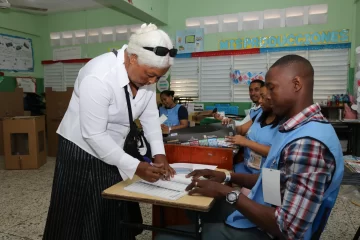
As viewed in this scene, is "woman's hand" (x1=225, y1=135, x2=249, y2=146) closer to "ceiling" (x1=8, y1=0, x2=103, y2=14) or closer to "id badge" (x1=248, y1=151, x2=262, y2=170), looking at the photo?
"id badge" (x1=248, y1=151, x2=262, y2=170)

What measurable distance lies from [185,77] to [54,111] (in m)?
2.45

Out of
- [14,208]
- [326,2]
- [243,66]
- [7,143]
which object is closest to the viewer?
[14,208]

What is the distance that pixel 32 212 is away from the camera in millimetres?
2840

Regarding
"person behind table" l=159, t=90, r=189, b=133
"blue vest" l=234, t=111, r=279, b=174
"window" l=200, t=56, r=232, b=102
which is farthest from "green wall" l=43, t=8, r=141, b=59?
"blue vest" l=234, t=111, r=279, b=174

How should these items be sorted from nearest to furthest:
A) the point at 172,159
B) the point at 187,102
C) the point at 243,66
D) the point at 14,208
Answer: the point at 172,159 < the point at 14,208 < the point at 243,66 < the point at 187,102

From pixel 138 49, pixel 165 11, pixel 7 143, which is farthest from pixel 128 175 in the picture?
pixel 165 11

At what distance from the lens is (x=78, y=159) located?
1.47 meters

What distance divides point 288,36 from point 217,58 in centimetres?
122

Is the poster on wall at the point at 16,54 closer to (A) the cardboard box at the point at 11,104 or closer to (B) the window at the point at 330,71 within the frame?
(A) the cardboard box at the point at 11,104

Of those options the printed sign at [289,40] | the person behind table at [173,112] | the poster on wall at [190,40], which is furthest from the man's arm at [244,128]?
the poster on wall at [190,40]

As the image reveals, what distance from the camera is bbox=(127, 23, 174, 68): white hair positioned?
1.28 metres

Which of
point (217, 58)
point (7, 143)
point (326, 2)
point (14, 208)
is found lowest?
point (14, 208)

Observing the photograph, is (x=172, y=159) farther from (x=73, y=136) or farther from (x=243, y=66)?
(x=243, y=66)

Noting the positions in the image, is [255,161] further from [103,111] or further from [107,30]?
[107,30]
